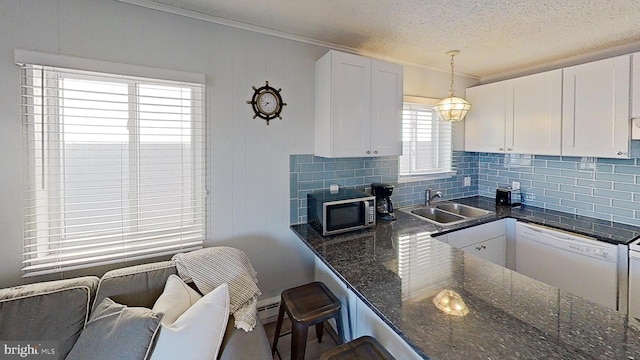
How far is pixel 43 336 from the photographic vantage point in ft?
4.06

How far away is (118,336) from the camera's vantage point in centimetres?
119

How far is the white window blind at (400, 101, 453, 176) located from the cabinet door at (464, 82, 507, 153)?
0.26 meters

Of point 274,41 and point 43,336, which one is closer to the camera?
point 43,336

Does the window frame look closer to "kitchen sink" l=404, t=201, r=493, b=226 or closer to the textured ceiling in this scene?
"kitchen sink" l=404, t=201, r=493, b=226

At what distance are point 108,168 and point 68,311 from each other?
819mm

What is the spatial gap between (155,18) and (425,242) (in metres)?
2.37

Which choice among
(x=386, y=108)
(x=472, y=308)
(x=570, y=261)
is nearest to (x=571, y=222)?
(x=570, y=261)

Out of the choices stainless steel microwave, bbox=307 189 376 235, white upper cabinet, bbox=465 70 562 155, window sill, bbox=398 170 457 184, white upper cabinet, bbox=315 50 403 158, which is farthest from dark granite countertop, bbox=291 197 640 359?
white upper cabinet, bbox=465 70 562 155

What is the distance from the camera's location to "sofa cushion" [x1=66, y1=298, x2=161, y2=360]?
1.15 meters

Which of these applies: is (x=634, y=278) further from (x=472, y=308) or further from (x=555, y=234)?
(x=472, y=308)

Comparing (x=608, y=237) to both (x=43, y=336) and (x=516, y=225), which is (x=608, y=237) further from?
(x=43, y=336)

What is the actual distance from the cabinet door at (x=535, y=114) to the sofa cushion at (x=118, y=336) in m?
3.30

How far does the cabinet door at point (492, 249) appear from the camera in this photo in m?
2.41

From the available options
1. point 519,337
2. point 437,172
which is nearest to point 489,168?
point 437,172
